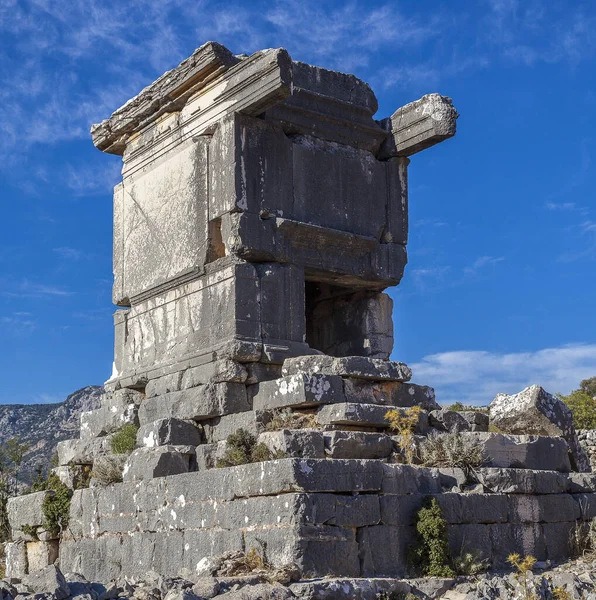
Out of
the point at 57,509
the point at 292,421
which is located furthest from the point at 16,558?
the point at 292,421

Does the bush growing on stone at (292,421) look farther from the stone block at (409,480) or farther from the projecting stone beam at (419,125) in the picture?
the projecting stone beam at (419,125)

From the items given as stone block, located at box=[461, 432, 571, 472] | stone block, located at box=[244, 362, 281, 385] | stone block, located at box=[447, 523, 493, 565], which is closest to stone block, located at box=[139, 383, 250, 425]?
stone block, located at box=[244, 362, 281, 385]

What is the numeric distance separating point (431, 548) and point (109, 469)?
4.12 meters

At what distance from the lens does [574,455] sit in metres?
12.0

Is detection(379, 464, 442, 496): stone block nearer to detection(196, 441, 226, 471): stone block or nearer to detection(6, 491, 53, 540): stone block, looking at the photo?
detection(196, 441, 226, 471): stone block

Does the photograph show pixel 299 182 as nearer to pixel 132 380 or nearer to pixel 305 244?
pixel 305 244

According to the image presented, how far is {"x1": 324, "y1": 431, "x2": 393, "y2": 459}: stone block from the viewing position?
9.59 metres

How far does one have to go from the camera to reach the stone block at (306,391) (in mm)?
10234

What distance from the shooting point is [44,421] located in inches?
1316

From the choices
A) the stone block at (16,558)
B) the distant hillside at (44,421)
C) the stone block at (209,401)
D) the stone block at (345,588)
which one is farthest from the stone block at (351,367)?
the distant hillside at (44,421)

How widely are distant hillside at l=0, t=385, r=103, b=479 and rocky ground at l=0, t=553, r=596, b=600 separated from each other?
72.3ft

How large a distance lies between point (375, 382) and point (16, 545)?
527 cm

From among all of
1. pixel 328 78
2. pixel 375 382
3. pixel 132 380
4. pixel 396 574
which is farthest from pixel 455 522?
pixel 328 78

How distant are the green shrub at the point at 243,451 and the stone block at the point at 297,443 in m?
0.06
